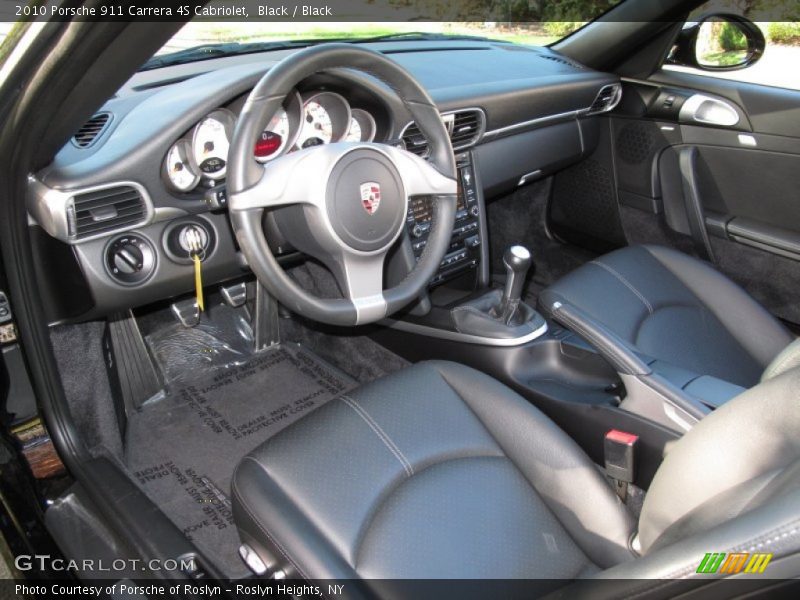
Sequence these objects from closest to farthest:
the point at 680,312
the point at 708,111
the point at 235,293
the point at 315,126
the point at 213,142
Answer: the point at 213,142, the point at 315,126, the point at 680,312, the point at 235,293, the point at 708,111

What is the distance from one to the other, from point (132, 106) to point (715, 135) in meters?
2.04

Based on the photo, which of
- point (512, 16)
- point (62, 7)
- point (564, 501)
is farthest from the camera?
point (512, 16)

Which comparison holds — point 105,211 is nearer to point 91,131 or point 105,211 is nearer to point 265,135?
point 91,131

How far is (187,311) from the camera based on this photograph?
103 inches

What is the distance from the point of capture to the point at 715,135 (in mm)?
2668

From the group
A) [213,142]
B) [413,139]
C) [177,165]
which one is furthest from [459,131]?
[177,165]

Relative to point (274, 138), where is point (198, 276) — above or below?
below

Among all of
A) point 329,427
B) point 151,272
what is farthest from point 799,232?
point 151,272

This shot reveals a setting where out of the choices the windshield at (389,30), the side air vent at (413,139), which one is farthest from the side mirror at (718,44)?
the side air vent at (413,139)

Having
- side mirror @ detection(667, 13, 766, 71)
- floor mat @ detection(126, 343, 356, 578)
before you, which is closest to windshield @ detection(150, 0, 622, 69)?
side mirror @ detection(667, 13, 766, 71)

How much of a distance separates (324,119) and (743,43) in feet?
5.72

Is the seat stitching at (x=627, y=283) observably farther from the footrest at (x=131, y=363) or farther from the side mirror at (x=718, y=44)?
the footrest at (x=131, y=363)

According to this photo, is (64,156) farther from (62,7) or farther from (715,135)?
(715,135)

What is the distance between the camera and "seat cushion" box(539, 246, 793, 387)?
6.67ft
